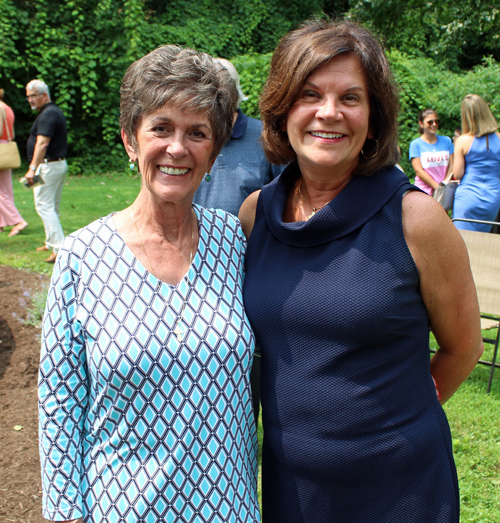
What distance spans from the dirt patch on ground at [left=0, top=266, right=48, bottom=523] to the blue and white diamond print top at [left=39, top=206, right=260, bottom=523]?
1694 millimetres

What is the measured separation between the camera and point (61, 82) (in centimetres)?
1614

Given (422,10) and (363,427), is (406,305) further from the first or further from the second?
(422,10)

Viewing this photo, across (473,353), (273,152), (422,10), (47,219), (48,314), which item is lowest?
(47,219)

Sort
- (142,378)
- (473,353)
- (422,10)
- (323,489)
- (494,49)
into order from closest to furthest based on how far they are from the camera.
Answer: (142,378) → (323,489) → (473,353) → (422,10) → (494,49)

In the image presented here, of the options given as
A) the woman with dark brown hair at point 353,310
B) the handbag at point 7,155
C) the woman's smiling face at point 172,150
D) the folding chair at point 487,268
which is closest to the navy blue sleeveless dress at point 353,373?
the woman with dark brown hair at point 353,310

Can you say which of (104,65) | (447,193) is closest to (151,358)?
(447,193)

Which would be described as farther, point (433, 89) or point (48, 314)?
point (433, 89)

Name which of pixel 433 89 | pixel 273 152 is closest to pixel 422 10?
pixel 433 89

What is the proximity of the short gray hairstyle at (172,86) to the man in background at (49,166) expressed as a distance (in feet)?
21.3

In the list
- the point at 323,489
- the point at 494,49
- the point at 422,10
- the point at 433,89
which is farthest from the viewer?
the point at 494,49

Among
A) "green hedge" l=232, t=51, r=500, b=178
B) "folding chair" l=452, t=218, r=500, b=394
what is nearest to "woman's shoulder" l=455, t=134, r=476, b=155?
"folding chair" l=452, t=218, r=500, b=394

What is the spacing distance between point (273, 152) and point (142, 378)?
102 cm

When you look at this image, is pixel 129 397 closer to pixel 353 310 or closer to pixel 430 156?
pixel 353 310

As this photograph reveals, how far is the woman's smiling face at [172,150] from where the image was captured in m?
1.79
